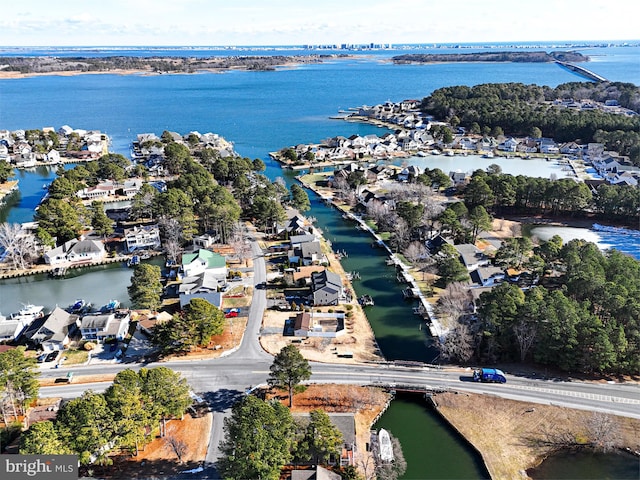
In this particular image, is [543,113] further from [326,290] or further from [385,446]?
[385,446]

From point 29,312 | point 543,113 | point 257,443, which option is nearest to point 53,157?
point 29,312

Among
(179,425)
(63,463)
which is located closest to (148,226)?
(179,425)

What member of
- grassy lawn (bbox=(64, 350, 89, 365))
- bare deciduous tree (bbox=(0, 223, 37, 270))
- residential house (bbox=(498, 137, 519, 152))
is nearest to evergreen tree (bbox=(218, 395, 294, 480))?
grassy lawn (bbox=(64, 350, 89, 365))

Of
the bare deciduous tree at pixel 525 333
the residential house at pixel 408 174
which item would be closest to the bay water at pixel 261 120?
the bare deciduous tree at pixel 525 333

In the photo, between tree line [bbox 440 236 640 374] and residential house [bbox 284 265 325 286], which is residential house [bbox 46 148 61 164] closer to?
residential house [bbox 284 265 325 286]

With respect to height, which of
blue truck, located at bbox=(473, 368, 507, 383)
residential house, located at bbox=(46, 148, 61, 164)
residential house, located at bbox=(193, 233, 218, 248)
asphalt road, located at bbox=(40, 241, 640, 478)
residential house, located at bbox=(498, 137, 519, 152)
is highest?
residential house, located at bbox=(498, 137, 519, 152)

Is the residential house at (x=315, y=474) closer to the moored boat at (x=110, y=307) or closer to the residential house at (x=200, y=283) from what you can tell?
the residential house at (x=200, y=283)
